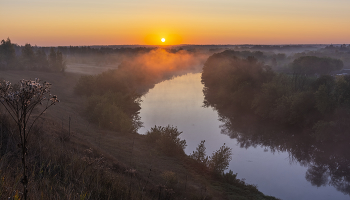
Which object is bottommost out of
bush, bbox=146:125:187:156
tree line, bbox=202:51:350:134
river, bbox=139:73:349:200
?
river, bbox=139:73:349:200

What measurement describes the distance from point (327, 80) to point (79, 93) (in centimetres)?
3489

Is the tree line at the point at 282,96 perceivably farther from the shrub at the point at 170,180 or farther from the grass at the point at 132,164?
the shrub at the point at 170,180

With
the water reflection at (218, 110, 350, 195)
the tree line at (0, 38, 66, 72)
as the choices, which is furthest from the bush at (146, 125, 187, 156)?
the tree line at (0, 38, 66, 72)

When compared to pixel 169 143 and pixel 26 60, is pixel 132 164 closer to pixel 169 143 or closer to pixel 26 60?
pixel 169 143

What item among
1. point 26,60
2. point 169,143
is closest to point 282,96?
point 169,143

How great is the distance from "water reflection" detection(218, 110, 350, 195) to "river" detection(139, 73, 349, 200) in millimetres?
670

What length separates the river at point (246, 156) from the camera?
17.4 meters

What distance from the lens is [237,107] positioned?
40.3 metres

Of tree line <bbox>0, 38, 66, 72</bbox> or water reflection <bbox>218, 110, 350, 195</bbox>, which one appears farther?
tree line <bbox>0, 38, 66, 72</bbox>

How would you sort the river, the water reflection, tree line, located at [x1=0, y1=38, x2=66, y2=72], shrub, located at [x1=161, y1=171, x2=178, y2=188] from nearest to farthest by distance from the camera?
shrub, located at [x1=161, y1=171, x2=178, y2=188]
the river
the water reflection
tree line, located at [x1=0, y1=38, x2=66, y2=72]

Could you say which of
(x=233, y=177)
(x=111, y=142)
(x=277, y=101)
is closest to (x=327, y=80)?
(x=277, y=101)

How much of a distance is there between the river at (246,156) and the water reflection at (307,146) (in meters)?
0.67

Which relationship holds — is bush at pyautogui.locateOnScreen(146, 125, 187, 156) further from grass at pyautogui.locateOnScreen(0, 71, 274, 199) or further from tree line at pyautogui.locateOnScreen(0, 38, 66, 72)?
tree line at pyautogui.locateOnScreen(0, 38, 66, 72)

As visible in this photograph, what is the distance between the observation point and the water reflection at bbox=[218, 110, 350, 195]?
1977cm
